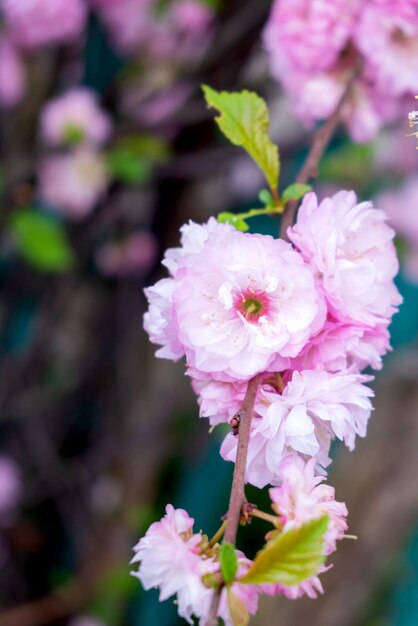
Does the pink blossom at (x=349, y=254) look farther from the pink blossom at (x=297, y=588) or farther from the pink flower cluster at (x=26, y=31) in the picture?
the pink flower cluster at (x=26, y=31)

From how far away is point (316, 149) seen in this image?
82 centimetres

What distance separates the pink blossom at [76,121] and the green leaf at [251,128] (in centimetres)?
104

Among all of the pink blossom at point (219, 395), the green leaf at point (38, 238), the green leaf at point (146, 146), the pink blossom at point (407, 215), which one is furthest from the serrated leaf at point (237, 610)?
the pink blossom at point (407, 215)

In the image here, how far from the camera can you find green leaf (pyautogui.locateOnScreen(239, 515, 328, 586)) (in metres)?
0.51

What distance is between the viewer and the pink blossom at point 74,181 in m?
1.84

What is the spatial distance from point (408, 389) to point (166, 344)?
4.99 feet

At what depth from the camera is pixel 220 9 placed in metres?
1.85

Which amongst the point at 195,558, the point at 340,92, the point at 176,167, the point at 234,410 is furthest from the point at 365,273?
the point at 176,167

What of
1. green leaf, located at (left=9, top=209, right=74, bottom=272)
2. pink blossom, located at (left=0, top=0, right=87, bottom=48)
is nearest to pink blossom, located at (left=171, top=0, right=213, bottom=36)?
pink blossom, located at (left=0, top=0, right=87, bottom=48)

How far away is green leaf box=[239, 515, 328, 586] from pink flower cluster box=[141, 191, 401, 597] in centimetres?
3

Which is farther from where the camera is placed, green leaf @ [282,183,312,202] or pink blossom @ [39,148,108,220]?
pink blossom @ [39,148,108,220]

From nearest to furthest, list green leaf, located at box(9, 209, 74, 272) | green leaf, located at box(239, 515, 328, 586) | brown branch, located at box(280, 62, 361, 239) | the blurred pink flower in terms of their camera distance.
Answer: green leaf, located at box(239, 515, 328, 586)
brown branch, located at box(280, 62, 361, 239)
green leaf, located at box(9, 209, 74, 272)
the blurred pink flower

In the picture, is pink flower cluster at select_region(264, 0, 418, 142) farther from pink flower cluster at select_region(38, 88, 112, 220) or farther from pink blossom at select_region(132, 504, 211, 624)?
pink flower cluster at select_region(38, 88, 112, 220)

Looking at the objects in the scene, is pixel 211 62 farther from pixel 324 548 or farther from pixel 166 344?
pixel 324 548
